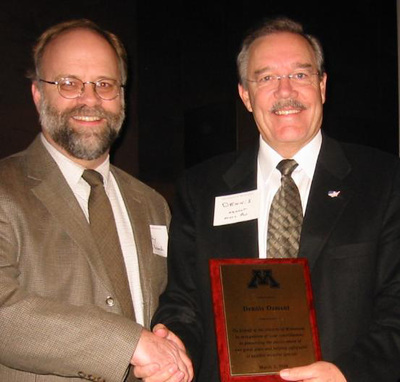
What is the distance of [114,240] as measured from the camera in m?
2.52

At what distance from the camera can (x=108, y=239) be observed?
8.18 ft

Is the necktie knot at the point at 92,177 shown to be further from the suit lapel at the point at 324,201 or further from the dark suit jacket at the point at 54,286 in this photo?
the suit lapel at the point at 324,201

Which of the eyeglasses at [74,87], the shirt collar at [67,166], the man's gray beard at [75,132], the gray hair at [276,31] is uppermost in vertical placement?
the gray hair at [276,31]

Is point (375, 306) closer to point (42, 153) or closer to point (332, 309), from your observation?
point (332, 309)

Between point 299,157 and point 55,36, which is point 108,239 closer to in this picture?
point 299,157

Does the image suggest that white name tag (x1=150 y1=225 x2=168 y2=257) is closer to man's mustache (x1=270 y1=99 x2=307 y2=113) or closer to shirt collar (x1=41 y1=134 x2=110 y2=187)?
shirt collar (x1=41 y1=134 x2=110 y2=187)

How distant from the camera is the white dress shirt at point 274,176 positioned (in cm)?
234

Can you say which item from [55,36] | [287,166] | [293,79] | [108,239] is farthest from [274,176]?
[55,36]

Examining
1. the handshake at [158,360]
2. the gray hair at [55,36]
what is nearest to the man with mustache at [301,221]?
the handshake at [158,360]

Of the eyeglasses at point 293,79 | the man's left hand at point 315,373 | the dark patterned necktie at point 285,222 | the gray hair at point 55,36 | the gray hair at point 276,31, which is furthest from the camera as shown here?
the gray hair at point 55,36

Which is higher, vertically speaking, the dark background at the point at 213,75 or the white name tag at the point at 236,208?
the dark background at the point at 213,75

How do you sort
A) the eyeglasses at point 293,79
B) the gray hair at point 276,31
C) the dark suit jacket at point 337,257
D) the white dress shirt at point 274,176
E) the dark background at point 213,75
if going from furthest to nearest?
the dark background at point 213,75 < the gray hair at point 276,31 < the eyeglasses at point 293,79 < the white dress shirt at point 274,176 < the dark suit jacket at point 337,257

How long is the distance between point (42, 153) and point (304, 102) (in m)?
1.23

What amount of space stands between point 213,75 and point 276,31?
2.07 meters
